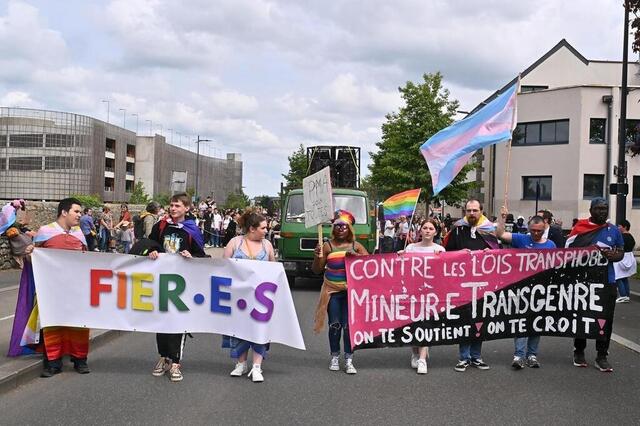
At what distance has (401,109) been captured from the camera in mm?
39719

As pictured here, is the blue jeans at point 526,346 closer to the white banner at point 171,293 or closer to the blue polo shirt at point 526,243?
the blue polo shirt at point 526,243

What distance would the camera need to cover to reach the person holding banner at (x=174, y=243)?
681 centimetres

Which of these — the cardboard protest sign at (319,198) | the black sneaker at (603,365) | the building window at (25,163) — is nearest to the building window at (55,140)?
the building window at (25,163)

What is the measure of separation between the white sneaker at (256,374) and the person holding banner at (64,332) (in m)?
1.69

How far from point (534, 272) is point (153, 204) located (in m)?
9.11

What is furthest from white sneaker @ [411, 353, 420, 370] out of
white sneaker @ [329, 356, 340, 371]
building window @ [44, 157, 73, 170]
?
building window @ [44, 157, 73, 170]

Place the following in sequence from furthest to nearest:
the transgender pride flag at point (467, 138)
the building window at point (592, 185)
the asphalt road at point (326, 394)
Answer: the building window at point (592, 185), the transgender pride flag at point (467, 138), the asphalt road at point (326, 394)

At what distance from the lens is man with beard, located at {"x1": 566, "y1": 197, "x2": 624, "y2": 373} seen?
7387 mm

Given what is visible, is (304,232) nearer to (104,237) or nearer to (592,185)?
(104,237)

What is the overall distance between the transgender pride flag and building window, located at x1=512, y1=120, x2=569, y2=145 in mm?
31478

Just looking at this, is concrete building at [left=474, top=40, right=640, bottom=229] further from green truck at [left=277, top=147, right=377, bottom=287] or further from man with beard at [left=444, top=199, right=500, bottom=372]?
man with beard at [left=444, top=199, right=500, bottom=372]

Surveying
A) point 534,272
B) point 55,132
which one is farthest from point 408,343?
point 55,132

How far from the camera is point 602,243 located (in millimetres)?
7637

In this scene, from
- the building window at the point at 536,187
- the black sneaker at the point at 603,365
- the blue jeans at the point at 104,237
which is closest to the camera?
the black sneaker at the point at 603,365
